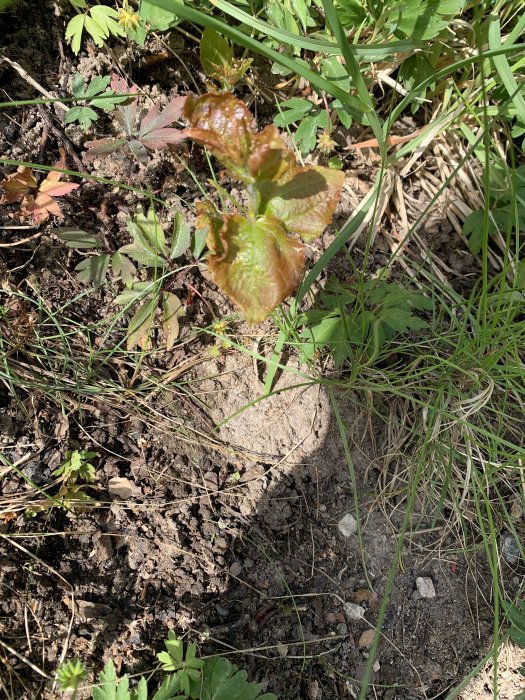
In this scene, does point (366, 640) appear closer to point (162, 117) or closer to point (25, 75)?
point (162, 117)

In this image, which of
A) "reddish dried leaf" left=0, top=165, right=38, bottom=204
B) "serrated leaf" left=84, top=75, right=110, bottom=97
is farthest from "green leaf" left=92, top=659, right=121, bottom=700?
"serrated leaf" left=84, top=75, right=110, bottom=97

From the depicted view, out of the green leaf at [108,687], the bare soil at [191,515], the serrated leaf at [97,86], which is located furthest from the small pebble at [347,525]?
the serrated leaf at [97,86]

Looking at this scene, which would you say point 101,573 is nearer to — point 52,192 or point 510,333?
point 52,192

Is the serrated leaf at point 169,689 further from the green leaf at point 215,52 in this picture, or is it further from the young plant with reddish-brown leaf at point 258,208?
the green leaf at point 215,52

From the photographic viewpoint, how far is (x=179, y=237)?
5.37 ft

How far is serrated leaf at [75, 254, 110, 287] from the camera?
1.63 metres

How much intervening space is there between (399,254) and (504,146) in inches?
23.0

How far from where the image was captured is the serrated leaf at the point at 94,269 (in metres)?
1.63

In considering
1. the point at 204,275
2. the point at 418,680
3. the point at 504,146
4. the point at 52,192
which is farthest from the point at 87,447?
the point at 504,146

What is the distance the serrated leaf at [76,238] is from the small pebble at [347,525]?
3.84 ft

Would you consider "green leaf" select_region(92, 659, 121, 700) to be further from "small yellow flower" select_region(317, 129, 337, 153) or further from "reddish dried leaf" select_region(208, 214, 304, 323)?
"small yellow flower" select_region(317, 129, 337, 153)

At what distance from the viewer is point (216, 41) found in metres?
1.62

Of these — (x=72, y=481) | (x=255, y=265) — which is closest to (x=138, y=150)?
(x=255, y=265)

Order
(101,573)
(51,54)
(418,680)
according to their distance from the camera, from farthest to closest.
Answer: (51,54) → (418,680) → (101,573)
